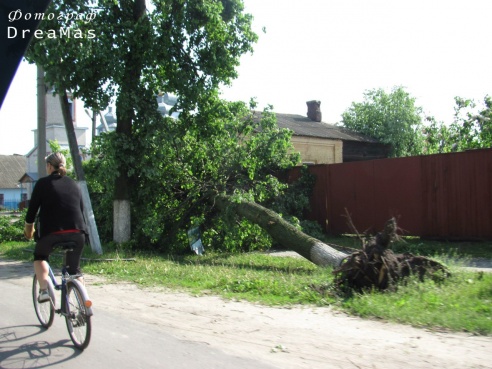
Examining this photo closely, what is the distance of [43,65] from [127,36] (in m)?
1.91

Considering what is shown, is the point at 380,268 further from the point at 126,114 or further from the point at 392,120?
the point at 392,120

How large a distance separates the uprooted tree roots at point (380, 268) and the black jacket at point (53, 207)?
3.95 metres

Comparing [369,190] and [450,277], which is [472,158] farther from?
[450,277]

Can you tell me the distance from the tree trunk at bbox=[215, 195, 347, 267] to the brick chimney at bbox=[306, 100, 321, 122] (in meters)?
24.6

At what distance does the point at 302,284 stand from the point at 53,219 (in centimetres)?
408

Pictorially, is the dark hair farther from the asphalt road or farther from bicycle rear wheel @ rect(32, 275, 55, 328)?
the asphalt road

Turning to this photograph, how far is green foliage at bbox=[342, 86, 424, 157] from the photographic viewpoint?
36.5 m

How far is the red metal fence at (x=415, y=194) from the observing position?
41.7 feet

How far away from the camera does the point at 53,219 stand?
5180 mm

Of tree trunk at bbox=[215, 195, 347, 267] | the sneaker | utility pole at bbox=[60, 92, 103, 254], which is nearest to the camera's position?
the sneaker

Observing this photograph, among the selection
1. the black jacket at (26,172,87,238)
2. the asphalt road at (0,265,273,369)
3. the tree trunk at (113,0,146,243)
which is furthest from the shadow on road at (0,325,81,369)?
the tree trunk at (113,0,146,243)

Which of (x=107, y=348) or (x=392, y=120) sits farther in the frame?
(x=392, y=120)

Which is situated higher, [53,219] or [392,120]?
[392,120]

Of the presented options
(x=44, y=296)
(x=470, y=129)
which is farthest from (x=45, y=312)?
(x=470, y=129)
